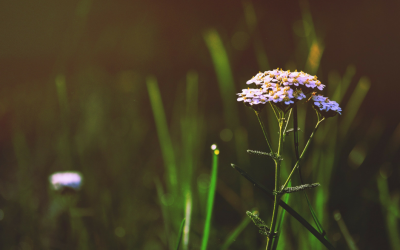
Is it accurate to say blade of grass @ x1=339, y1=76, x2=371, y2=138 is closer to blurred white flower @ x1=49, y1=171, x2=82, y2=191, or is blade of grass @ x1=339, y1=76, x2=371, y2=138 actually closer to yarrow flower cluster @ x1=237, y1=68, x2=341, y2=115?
yarrow flower cluster @ x1=237, y1=68, x2=341, y2=115

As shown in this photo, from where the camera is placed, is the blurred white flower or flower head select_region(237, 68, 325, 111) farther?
the blurred white flower

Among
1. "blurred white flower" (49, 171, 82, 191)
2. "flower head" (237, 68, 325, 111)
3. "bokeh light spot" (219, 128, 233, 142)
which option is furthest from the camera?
"bokeh light spot" (219, 128, 233, 142)

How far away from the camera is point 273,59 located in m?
1.16

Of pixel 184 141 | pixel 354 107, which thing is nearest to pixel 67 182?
pixel 184 141

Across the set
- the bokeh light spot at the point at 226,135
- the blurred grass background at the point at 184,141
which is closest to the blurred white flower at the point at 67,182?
the blurred grass background at the point at 184,141

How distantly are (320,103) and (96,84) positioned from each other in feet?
3.74

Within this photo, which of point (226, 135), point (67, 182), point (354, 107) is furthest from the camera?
point (226, 135)

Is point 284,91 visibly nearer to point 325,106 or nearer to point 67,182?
point 325,106

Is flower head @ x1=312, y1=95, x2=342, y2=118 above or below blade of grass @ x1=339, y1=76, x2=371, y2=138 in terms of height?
above

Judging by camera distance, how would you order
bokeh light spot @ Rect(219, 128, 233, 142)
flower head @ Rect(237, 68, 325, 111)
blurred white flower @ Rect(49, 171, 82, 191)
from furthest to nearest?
bokeh light spot @ Rect(219, 128, 233, 142) → blurred white flower @ Rect(49, 171, 82, 191) → flower head @ Rect(237, 68, 325, 111)

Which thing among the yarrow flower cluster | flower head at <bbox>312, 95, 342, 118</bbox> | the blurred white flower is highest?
the yarrow flower cluster

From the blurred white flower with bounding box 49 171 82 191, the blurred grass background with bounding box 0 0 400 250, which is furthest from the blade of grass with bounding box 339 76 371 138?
the blurred white flower with bounding box 49 171 82 191

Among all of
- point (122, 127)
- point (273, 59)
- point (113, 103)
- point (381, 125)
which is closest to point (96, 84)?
point (113, 103)

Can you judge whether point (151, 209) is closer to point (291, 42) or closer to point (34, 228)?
point (34, 228)
